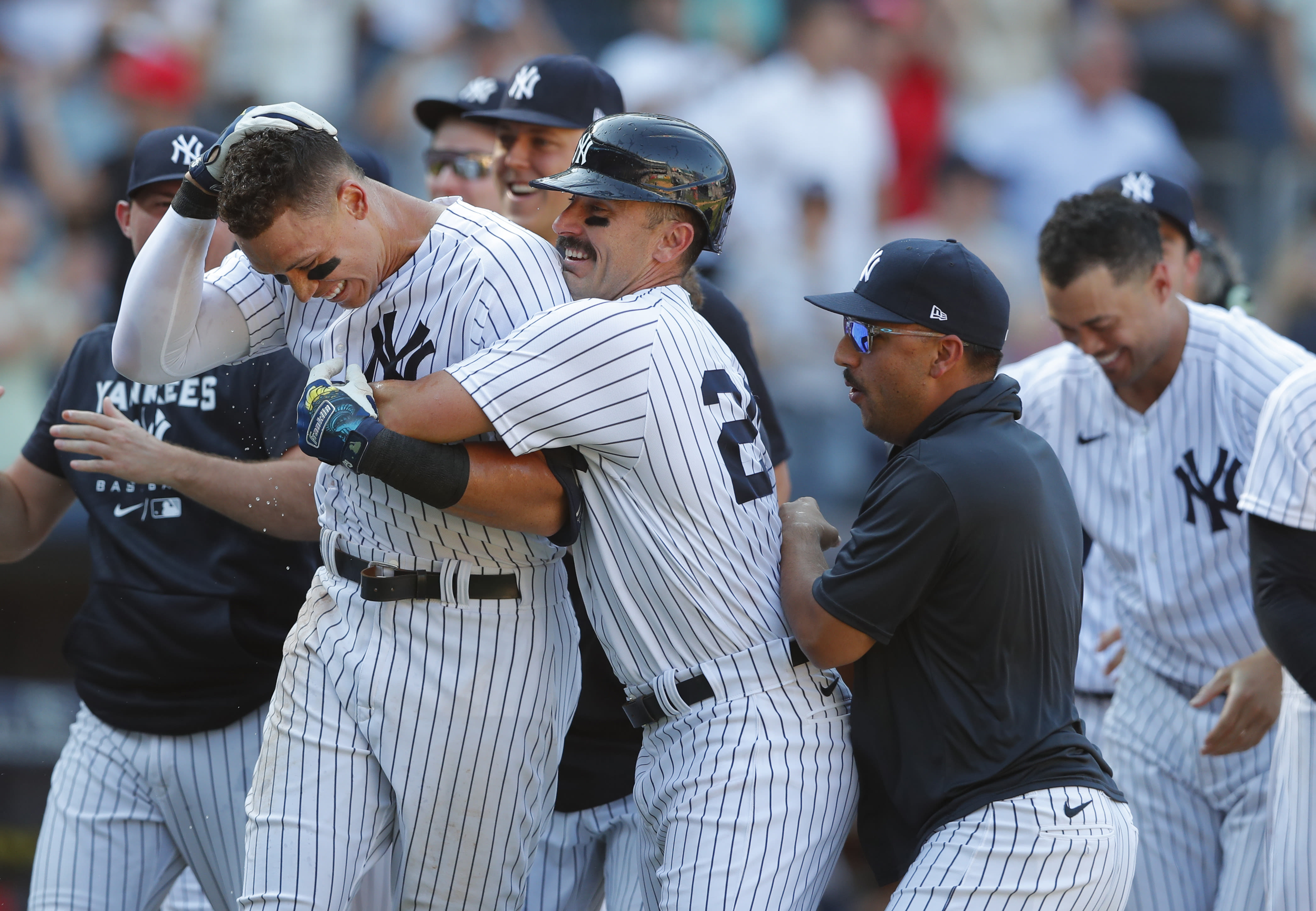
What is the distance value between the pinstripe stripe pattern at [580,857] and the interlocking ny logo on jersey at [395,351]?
1.36 m

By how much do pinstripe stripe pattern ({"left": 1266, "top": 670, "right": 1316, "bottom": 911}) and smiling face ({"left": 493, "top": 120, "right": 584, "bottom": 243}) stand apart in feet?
7.93

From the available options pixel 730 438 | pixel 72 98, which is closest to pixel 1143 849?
pixel 730 438

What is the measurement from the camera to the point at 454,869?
294 centimetres

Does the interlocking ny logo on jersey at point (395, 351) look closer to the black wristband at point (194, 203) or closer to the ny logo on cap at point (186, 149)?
the black wristband at point (194, 203)

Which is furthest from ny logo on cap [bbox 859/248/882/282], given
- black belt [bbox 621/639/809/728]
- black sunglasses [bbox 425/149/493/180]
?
black sunglasses [bbox 425/149/493/180]

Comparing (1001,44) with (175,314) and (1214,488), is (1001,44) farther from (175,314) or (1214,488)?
(175,314)

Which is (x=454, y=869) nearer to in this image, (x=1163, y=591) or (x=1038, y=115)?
(x=1163, y=591)

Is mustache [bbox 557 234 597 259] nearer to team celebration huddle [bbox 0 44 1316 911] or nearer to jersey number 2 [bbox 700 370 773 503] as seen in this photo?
team celebration huddle [bbox 0 44 1316 911]

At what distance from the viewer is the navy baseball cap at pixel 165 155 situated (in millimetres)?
3697

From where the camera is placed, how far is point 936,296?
9.45 ft

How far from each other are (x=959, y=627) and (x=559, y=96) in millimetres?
2241

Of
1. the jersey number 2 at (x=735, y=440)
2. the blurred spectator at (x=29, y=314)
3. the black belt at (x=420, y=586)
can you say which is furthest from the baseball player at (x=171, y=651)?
the blurred spectator at (x=29, y=314)

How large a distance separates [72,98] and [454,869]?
5.83 meters

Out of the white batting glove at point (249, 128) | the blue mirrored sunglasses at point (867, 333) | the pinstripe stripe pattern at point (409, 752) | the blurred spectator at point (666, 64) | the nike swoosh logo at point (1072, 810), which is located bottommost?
the nike swoosh logo at point (1072, 810)
